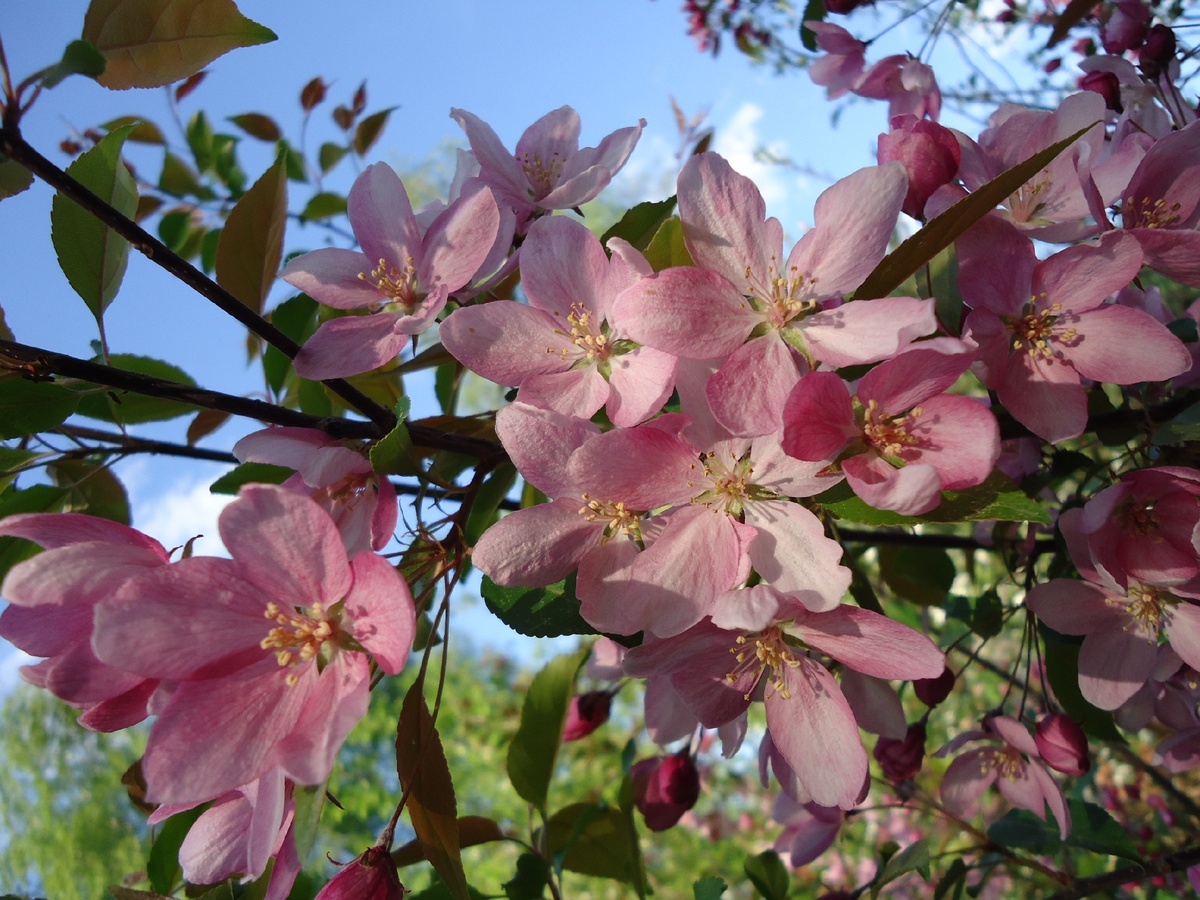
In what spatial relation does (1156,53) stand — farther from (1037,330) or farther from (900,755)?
(900,755)

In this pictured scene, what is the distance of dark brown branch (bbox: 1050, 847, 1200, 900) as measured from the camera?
46.4 inches

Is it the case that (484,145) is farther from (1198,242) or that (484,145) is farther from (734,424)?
(1198,242)

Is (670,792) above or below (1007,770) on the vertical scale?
above

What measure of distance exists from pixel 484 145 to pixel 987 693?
3.93 metres

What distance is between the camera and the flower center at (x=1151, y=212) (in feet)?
3.04

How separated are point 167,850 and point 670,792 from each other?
75cm

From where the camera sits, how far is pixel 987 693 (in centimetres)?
394

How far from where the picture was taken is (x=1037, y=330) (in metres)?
0.83

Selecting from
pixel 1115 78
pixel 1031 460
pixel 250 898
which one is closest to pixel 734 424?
pixel 1031 460

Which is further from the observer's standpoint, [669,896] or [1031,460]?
[669,896]

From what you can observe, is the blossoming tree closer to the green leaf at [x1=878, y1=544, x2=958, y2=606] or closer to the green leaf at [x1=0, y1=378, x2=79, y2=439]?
the green leaf at [x1=0, y1=378, x2=79, y2=439]

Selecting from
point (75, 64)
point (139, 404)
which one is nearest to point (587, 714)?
point (139, 404)

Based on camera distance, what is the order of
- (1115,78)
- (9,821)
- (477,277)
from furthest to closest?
1. (9,821)
2. (1115,78)
3. (477,277)

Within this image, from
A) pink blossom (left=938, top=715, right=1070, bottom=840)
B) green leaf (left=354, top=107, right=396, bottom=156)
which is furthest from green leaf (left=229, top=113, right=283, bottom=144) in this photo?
pink blossom (left=938, top=715, right=1070, bottom=840)
